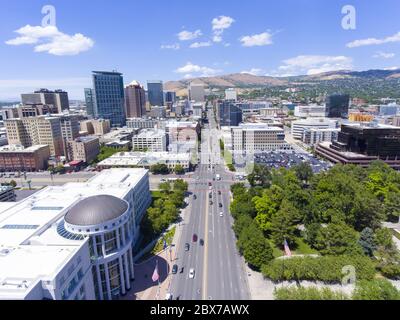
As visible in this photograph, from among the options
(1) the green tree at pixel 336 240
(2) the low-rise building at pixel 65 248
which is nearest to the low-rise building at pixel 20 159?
(2) the low-rise building at pixel 65 248

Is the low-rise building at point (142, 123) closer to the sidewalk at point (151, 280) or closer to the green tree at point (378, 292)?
the sidewalk at point (151, 280)

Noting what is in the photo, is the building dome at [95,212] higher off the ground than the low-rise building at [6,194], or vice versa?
the building dome at [95,212]

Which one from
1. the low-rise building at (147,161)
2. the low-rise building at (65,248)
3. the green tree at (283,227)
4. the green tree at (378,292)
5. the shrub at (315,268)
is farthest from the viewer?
the low-rise building at (147,161)

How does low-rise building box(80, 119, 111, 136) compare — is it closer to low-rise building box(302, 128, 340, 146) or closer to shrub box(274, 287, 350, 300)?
low-rise building box(302, 128, 340, 146)

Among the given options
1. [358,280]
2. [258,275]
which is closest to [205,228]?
[258,275]

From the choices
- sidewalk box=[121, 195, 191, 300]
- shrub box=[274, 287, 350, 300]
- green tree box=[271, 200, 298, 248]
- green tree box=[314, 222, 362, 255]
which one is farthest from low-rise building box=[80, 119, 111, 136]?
shrub box=[274, 287, 350, 300]

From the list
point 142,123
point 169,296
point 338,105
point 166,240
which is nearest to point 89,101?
point 142,123

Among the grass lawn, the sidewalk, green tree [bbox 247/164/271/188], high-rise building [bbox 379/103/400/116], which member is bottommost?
the sidewalk
